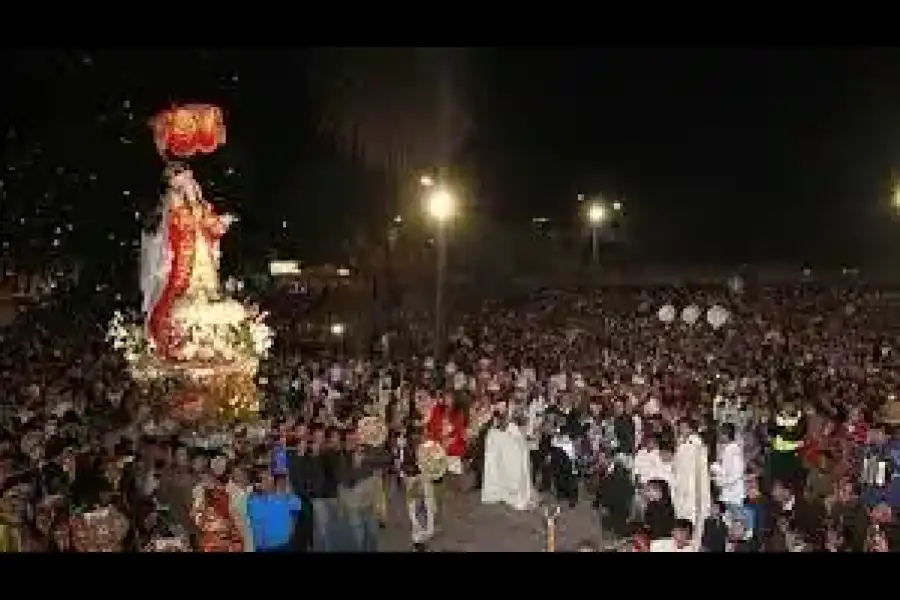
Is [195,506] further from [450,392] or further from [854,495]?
[854,495]

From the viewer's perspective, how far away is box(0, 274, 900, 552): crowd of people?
596 centimetres

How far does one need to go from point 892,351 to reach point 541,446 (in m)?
1.63

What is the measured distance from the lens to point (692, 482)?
5988mm

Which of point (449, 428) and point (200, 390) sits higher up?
point (200, 390)

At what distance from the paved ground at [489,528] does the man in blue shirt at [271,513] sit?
1.49 ft

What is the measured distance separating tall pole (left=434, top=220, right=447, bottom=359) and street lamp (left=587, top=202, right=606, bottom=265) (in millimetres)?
677

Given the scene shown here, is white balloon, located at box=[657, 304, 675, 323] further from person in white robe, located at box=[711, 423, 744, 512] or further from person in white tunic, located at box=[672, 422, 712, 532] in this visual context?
person in white robe, located at box=[711, 423, 744, 512]

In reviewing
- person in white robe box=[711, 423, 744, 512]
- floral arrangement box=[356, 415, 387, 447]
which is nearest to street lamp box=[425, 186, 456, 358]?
floral arrangement box=[356, 415, 387, 447]

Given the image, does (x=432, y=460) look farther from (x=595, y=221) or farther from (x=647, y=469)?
(x=595, y=221)

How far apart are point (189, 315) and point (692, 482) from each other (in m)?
2.43

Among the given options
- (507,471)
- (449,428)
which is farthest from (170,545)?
(507,471)

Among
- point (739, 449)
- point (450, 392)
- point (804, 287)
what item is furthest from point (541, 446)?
point (804, 287)

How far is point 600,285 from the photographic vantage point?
6.29 metres

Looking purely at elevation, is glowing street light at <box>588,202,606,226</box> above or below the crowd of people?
above
